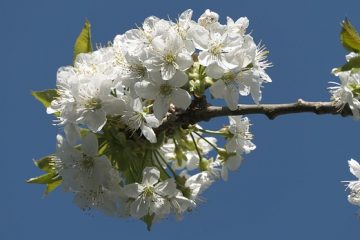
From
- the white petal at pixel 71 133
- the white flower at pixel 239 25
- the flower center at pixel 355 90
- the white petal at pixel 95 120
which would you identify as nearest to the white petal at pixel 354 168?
the flower center at pixel 355 90

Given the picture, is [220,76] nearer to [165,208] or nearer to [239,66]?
[239,66]

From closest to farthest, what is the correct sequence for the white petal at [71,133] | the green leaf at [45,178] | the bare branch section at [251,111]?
the bare branch section at [251,111]
the white petal at [71,133]
the green leaf at [45,178]

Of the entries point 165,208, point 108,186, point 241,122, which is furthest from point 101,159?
point 241,122

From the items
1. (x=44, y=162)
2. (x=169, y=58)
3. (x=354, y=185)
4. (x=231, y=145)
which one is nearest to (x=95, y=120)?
(x=169, y=58)

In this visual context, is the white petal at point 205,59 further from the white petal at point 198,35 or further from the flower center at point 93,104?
the flower center at point 93,104

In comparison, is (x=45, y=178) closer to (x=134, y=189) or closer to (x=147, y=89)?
(x=134, y=189)

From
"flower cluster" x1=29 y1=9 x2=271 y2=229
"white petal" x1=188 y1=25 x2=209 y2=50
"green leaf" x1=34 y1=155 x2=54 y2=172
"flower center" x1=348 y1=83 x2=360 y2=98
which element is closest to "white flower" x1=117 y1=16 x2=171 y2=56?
"flower cluster" x1=29 y1=9 x2=271 y2=229

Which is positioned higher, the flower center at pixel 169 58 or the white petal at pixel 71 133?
the flower center at pixel 169 58
